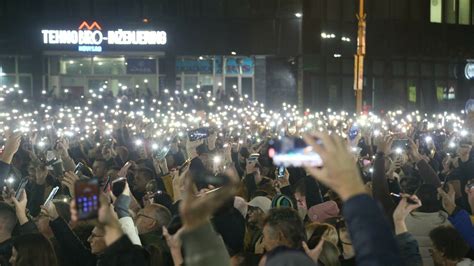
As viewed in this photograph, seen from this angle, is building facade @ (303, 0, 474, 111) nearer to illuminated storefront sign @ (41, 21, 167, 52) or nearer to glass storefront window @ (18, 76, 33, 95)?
illuminated storefront sign @ (41, 21, 167, 52)

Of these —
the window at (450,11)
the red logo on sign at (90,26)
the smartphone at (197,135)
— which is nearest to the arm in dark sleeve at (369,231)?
the smartphone at (197,135)

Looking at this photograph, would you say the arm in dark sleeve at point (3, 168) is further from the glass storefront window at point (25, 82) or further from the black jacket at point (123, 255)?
the glass storefront window at point (25, 82)

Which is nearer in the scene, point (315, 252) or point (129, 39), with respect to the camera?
point (315, 252)

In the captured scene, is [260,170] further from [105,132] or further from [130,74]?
[130,74]

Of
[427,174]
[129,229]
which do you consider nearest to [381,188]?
[129,229]

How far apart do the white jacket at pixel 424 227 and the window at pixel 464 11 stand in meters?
38.0

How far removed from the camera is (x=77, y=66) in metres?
36.2

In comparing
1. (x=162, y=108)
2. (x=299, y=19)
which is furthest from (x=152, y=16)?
(x=162, y=108)

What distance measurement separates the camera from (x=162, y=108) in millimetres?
24438

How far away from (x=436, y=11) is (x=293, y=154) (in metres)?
40.4

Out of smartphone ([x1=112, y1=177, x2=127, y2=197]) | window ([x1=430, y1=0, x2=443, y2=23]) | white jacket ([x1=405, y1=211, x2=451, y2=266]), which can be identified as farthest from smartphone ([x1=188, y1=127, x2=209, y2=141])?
window ([x1=430, y1=0, x2=443, y2=23])

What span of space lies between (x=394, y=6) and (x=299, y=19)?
259 inches

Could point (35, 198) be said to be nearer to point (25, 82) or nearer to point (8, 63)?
point (25, 82)

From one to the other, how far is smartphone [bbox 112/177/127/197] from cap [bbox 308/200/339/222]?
2.03 m
